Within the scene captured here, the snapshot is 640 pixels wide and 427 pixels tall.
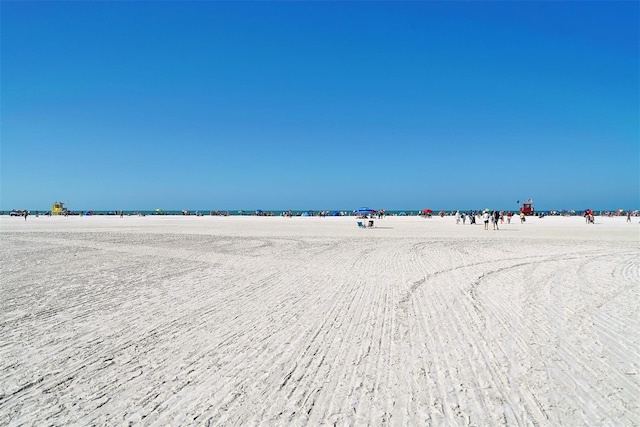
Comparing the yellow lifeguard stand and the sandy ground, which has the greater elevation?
the yellow lifeguard stand

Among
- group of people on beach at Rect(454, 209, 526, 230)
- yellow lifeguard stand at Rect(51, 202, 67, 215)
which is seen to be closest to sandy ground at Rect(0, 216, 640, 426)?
group of people on beach at Rect(454, 209, 526, 230)

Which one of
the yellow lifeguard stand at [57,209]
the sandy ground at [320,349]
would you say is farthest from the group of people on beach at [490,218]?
the yellow lifeguard stand at [57,209]

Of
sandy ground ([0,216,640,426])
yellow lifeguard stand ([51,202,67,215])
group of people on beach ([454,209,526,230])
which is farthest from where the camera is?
yellow lifeguard stand ([51,202,67,215])

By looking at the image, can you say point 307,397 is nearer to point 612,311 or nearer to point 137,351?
point 137,351

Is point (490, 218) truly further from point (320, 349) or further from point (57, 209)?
point (57, 209)

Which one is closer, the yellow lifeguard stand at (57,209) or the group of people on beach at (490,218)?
the group of people on beach at (490,218)

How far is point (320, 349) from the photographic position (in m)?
4.80

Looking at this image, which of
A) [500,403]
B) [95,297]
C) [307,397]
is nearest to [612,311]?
[500,403]

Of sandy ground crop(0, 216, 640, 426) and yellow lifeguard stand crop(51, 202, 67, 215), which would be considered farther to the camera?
yellow lifeguard stand crop(51, 202, 67, 215)

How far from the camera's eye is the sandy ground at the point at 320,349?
3.43m

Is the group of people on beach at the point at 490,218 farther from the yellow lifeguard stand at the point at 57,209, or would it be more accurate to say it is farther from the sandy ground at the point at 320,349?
the yellow lifeguard stand at the point at 57,209

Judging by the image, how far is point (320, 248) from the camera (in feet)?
53.5

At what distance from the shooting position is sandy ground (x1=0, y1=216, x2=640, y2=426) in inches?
135

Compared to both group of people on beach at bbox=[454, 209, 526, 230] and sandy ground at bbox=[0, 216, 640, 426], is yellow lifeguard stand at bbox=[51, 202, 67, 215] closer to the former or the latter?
group of people on beach at bbox=[454, 209, 526, 230]
